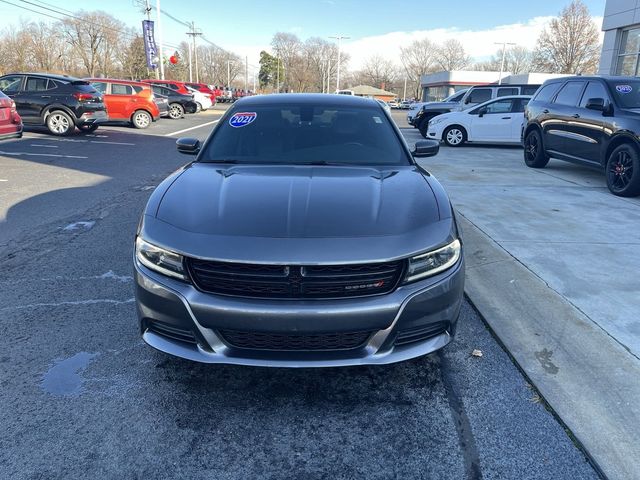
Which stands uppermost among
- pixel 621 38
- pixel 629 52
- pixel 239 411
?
pixel 621 38

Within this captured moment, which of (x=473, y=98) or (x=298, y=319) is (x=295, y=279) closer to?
(x=298, y=319)

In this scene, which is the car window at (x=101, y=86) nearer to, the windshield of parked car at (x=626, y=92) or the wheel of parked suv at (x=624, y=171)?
the windshield of parked car at (x=626, y=92)

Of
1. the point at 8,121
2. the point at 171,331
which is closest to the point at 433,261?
the point at 171,331

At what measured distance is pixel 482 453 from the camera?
2260 millimetres

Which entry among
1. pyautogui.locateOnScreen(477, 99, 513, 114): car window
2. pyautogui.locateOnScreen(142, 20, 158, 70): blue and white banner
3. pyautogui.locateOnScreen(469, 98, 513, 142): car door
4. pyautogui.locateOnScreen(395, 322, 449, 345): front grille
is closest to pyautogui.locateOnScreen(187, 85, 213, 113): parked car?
pyautogui.locateOnScreen(142, 20, 158, 70): blue and white banner

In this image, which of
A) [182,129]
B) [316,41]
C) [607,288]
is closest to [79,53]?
[316,41]

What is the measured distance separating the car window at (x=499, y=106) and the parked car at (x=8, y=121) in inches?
485

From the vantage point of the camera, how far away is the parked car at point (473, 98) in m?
16.7

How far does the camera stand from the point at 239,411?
99.7 inches

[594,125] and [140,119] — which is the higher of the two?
[594,125]

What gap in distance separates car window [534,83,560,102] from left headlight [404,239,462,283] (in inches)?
334

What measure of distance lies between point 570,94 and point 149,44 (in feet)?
116

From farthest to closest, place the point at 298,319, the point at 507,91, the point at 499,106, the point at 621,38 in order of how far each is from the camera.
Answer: the point at 621,38, the point at 507,91, the point at 499,106, the point at 298,319

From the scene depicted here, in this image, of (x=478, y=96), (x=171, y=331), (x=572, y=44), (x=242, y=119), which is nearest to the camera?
(x=171, y=331)
